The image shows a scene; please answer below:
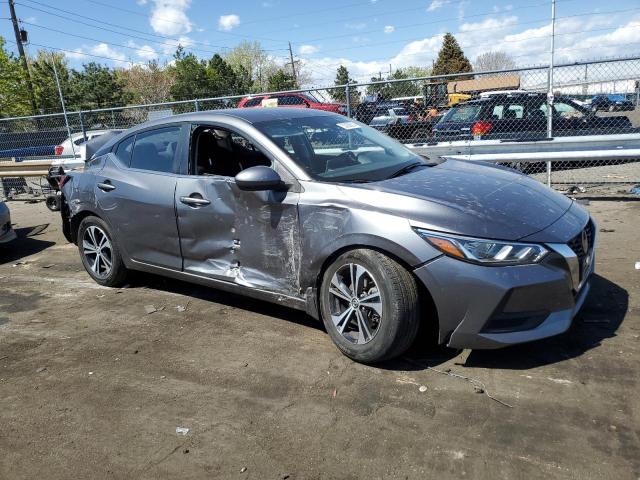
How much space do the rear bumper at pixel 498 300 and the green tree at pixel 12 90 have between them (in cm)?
3924

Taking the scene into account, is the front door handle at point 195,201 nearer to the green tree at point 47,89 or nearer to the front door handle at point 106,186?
the front door handle at point 106,186

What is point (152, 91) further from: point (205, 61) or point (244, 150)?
point (244, 150)

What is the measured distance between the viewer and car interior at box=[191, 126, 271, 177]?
434cm

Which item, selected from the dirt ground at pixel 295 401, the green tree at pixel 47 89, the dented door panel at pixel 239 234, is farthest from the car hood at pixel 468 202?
the green tree at pixel 47 89

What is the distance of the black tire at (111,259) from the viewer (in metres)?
5.14

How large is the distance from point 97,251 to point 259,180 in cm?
256

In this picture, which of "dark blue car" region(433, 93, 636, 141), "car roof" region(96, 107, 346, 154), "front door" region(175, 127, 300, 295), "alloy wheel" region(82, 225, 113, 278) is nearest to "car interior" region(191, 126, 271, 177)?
"front door" region(175, 127, 300, 295)

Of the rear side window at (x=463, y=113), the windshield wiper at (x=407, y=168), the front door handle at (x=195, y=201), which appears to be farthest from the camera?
the rear side window at (x=463, y=113)

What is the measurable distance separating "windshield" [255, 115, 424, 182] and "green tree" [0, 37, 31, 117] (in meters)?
37.5

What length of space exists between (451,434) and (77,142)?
14.4m

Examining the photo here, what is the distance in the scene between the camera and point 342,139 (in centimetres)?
434

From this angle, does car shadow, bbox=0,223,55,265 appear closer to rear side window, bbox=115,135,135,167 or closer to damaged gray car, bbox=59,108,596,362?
damaged gray car, bbox=59,108,596,362

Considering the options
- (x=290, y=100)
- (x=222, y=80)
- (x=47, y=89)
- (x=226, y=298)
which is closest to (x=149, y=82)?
(x=222, y=80)

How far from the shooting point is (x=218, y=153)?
4.45 metres
